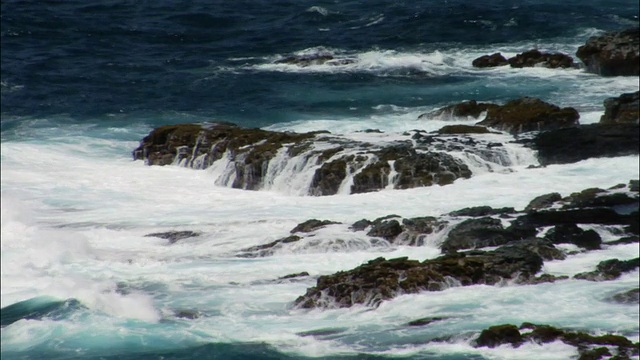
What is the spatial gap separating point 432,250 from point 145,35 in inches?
1417

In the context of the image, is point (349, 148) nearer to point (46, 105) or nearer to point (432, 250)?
point (432, 250)

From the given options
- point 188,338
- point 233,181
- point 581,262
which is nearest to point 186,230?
point 233,181

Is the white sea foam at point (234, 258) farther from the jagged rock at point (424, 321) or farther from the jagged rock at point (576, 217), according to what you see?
the jagged rock at point (576, 217)

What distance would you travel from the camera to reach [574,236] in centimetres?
2614

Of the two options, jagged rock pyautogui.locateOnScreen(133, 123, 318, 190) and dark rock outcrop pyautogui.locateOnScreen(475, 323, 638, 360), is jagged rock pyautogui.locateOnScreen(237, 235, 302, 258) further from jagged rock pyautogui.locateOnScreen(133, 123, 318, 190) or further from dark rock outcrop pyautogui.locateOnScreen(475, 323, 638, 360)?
dark rock outcrop pyautogui.locateOnScreen(475, 323, 638, 360)

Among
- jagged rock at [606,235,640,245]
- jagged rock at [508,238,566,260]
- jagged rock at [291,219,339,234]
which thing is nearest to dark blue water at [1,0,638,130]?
jagged rock at [291,219,339,234]

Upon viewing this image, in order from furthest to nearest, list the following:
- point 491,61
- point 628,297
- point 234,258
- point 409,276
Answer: point 491,61, point 234,258, point 409,276, point 628,297

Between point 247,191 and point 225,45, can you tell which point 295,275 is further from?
point 225,45

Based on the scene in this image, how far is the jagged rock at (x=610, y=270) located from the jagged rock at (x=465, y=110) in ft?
50.6

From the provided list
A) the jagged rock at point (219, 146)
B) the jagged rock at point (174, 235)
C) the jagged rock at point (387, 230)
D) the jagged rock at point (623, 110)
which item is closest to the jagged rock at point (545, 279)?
the jagged rock at point (387, 230)

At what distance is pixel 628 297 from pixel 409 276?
4.17 metres

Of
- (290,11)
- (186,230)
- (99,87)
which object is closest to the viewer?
(186,230)

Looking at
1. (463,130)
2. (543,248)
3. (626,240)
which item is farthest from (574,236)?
(463,130)

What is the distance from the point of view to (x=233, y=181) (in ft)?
116
